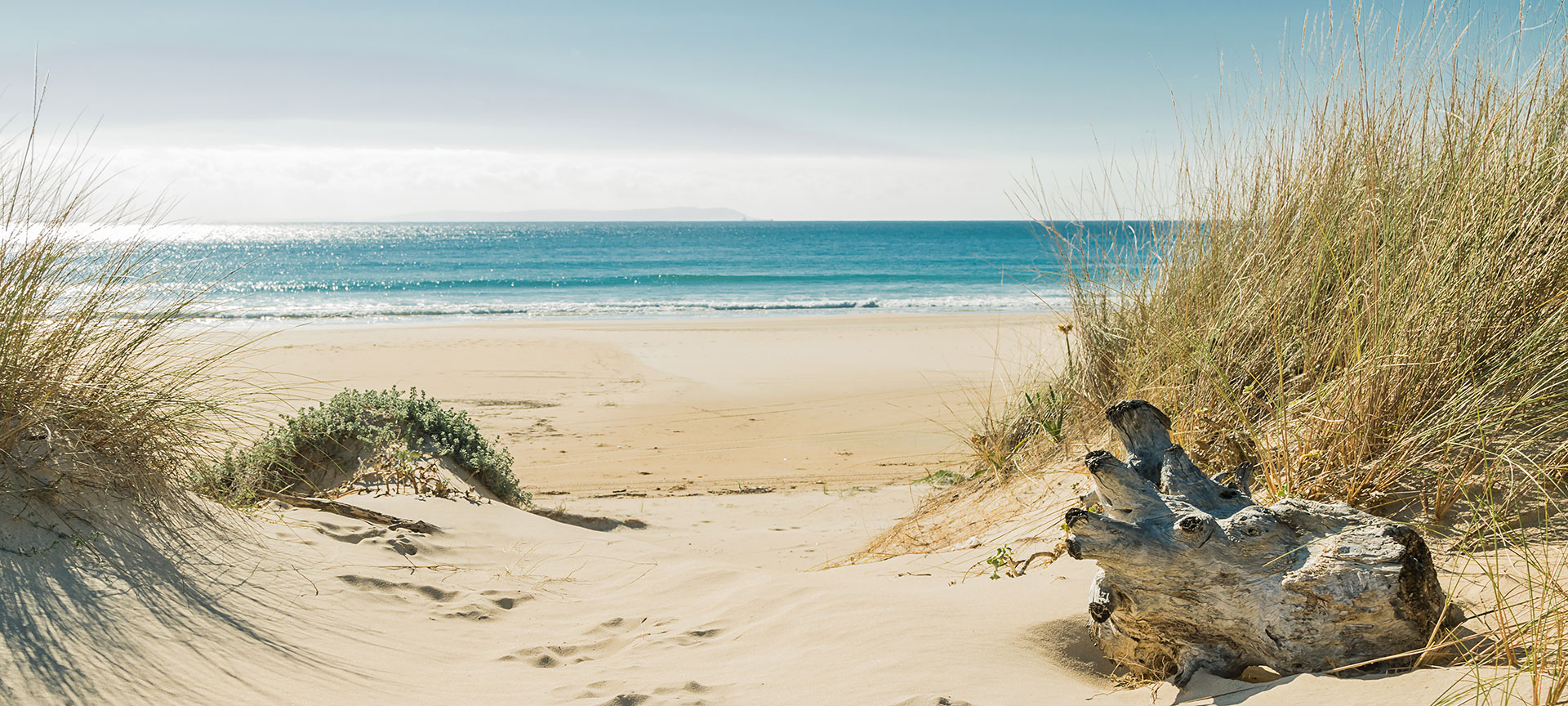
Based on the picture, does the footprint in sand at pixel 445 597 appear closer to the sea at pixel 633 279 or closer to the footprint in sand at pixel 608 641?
the footprint in sand at pixel 608 641

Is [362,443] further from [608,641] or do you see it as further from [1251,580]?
[1251,580]

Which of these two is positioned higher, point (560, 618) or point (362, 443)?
point (362, 443)

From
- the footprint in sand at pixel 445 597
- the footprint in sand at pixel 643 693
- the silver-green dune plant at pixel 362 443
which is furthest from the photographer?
the silver-green dune plant at pixel 362 443

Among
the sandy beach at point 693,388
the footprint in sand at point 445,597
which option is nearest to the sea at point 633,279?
the sandy beach at point 693,388

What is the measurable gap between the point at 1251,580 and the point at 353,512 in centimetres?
410

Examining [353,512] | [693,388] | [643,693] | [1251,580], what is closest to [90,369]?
[353,512]

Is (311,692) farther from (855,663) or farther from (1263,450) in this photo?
(1263,450)

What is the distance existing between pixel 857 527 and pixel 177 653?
12.7ft

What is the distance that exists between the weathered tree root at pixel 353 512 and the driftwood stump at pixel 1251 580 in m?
→ 3.38

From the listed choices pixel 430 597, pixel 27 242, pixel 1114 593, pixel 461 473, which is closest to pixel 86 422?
pixel 27 242

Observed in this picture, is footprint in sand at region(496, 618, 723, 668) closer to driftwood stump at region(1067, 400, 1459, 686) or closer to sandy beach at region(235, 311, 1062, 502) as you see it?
driftwood stump at region(1067, 400, 1459, 686)

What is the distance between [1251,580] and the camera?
2469mm

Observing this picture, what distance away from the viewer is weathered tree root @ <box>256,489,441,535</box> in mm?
4297

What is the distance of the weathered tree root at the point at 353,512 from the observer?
14.1 ft
